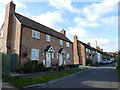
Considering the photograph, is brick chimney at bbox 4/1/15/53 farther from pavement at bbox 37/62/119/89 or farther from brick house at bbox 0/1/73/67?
pavement at bbox 37/62/119/89

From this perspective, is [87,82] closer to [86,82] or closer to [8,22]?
[86,82]

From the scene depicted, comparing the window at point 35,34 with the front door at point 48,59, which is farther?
the front door at point 48,59

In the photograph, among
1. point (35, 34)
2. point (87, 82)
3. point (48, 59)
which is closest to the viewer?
point (87, 82)

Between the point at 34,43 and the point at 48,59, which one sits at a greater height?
the point at 34,43

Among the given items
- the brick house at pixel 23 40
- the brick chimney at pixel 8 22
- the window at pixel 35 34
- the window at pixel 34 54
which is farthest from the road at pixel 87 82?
the brick chimney at pixel 8 22

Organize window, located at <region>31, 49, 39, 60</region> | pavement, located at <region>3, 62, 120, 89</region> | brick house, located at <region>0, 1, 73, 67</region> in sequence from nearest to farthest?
1. pavement, located at <region>3, 62, 120, 89</region>
2. brick house, located at <region>0, 1, 73, 67</region>
3. window, located at <region>31, 49, 39, 60</region>

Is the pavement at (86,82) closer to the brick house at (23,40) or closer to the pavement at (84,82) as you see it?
the pavement at (84,82)

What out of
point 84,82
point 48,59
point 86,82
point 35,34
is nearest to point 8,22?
point 35,34

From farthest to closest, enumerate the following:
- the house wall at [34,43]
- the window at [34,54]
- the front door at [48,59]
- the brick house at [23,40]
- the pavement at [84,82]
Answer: the front door at [48,59]
the window at [34,54]
the house wall at [34,43]
the brick house at [23,40]
the pavement at [84,82]

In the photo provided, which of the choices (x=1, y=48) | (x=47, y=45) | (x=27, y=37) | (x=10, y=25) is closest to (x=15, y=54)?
(x=27, y=37)

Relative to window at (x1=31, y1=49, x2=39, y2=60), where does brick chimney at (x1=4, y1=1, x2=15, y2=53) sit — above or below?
above

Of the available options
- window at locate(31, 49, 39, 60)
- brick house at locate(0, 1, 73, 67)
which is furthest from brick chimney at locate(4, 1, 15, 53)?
window at locate(31, 49, 39, 60)

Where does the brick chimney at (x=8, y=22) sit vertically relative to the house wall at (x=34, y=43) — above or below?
above

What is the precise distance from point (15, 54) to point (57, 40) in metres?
10.7
